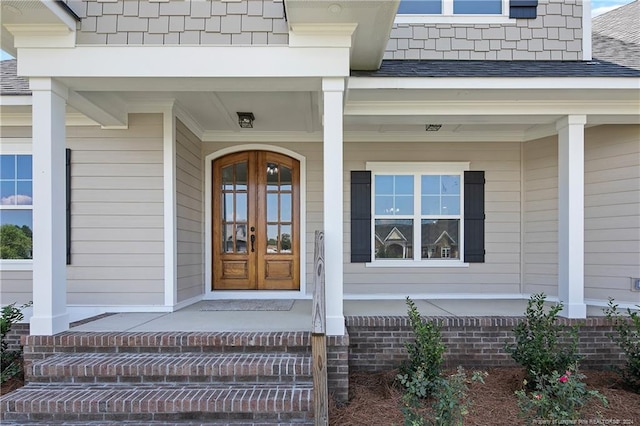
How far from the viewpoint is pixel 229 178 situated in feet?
19.3

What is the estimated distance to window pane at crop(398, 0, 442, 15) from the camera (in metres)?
4.98

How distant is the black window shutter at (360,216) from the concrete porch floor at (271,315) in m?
0.69

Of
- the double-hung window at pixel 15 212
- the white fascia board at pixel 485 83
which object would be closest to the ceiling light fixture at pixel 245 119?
the white fascia board at pixel 485 83

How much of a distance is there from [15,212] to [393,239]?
16.2 feet

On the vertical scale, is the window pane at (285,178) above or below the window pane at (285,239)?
above

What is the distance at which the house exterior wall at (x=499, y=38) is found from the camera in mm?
4898

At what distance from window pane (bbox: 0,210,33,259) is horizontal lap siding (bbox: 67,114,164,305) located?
73 cm

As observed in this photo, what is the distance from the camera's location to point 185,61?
3537 mm

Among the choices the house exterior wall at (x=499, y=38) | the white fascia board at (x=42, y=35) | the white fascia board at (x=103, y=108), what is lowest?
the white fascia board at (x=103, y=108)

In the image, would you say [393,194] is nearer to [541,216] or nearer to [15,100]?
[541,216]

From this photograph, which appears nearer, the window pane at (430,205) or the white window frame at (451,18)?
the white window frame at (451,18)

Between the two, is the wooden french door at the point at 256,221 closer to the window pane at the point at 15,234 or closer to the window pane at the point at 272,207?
the window pane at the point at 272,207

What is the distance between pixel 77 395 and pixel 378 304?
130 inches

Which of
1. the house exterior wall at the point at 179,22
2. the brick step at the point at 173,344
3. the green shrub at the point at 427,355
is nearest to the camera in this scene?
the green shrub at the point at 427,355
